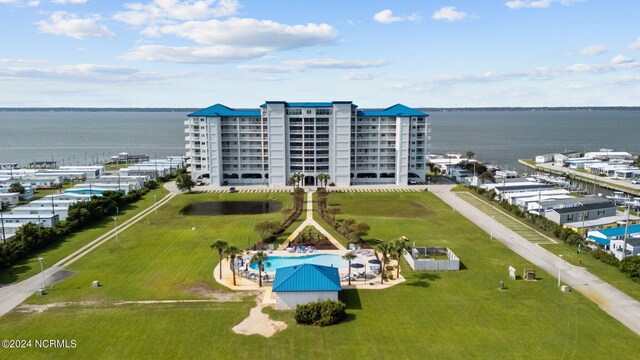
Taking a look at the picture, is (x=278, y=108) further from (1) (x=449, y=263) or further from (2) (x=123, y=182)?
(1) (x=449, y=263)

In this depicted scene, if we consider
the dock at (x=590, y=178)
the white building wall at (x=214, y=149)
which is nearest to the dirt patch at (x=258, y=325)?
the white building wall at (x=214, y=149)

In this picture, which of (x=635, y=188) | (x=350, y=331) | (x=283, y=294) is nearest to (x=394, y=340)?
(x=350, y=331)

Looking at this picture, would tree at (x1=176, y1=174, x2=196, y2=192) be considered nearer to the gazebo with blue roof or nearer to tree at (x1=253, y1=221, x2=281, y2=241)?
tree at (x1=253, y1=221, x2=281, y2=241)

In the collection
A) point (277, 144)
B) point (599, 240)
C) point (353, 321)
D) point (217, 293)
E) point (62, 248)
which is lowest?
point (353, 321)

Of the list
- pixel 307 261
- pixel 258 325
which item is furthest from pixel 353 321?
pixel 307 261

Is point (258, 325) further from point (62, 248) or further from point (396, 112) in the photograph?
point (396, 112)

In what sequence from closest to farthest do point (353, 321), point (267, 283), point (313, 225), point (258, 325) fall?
1. point (258, 325)
2. point (353, 321)
3. point (267, 283)
4. point (313, 225)
